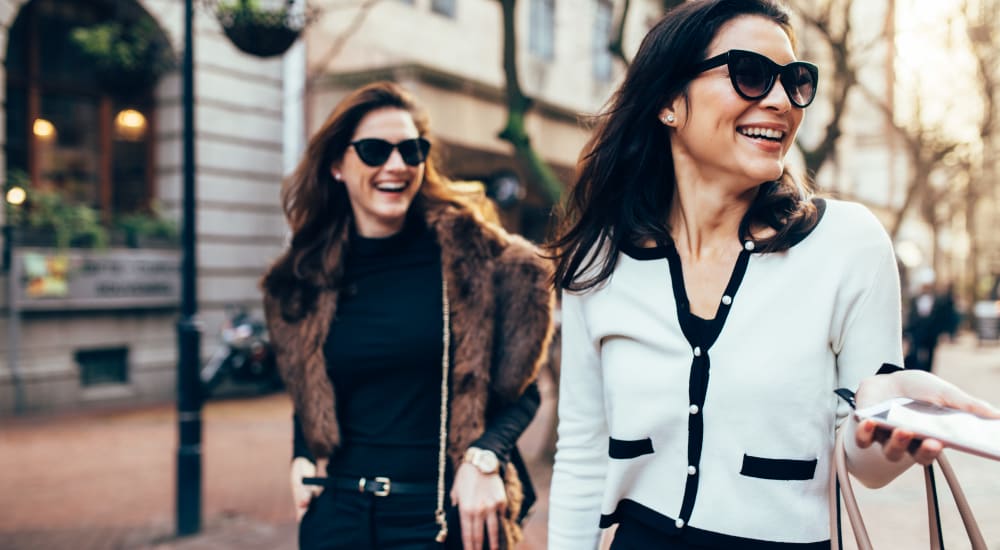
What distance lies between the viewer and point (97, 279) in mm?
11727

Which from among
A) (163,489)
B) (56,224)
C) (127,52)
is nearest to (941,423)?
(163,489)

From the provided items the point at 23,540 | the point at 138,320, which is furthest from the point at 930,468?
the point at 138,320

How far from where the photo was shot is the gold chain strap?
261cm

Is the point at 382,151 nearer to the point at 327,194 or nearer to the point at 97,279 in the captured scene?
the point at 327,194

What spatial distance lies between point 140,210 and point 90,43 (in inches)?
95.5

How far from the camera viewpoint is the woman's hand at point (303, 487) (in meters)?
2.80

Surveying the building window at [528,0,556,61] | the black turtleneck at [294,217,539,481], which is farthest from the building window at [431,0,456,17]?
the black turtleneck at [294,217,539,481]

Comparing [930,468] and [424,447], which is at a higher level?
[930,468]

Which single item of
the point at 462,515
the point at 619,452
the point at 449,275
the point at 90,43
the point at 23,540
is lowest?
the point at 23,540

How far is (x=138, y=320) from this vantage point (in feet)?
40.6

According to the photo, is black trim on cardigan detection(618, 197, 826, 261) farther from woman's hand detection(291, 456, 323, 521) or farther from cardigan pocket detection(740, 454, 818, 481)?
woman's hand detection(291, 456, 323, 521)

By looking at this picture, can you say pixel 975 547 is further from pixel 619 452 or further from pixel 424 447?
pixel 424 447

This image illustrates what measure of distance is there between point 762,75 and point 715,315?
20.0 inches

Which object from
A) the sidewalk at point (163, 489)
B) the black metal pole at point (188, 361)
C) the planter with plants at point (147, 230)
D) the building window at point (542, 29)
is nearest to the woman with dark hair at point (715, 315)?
the sidewalk at point (163, 489)
